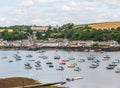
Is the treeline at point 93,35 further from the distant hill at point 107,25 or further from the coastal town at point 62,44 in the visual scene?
the distant hill at point 107,25

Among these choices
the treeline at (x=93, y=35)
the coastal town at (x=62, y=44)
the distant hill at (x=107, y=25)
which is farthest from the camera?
the distant hill at (x=107, y=25)

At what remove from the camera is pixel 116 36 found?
150 m

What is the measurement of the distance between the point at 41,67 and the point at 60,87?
100ft

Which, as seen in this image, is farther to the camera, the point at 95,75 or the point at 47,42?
the point at 47,42

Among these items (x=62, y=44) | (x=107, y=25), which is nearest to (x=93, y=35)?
(x=62, y=44)

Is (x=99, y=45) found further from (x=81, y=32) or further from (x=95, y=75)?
(x=95, y=75)

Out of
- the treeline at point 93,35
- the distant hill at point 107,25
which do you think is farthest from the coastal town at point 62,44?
→ the distant hill at point 107,25

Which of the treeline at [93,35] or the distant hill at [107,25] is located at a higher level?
the distant hill at [107,25]

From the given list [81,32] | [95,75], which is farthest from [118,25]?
[95,75]

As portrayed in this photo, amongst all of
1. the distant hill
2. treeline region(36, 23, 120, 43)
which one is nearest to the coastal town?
treeline region(36, 23, 120, 43)

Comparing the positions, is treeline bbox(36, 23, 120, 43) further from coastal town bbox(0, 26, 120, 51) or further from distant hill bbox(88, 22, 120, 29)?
distant hill bbox(88, 22, 120, 29)

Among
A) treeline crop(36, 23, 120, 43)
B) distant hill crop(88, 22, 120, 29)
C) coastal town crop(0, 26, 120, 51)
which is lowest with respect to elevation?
coastal town crop(0, 26, 120, 51)

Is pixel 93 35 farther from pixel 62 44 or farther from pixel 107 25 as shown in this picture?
pixel 107 25

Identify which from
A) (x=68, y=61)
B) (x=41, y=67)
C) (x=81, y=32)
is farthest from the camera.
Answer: (x=81, y=32)
